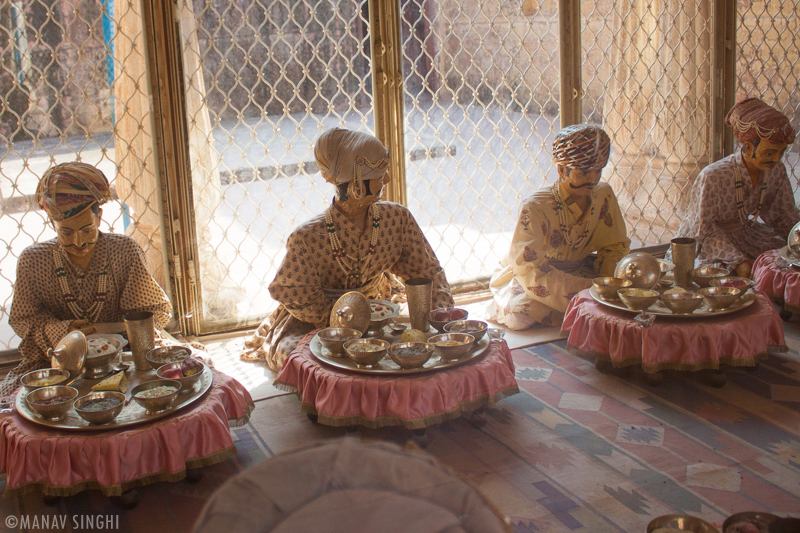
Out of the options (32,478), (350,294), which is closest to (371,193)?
(350,294)

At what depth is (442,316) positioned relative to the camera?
3635mm

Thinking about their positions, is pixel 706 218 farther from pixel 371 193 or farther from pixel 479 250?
pixel 371 193

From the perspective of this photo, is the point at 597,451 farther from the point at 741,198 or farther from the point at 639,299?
the point at 741,198

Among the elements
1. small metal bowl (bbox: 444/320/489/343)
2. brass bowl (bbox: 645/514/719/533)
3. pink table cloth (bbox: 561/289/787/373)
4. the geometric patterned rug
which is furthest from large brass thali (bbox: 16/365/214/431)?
pink table cloth (bbox: 561/289/787/373)

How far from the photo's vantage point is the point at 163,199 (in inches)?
186

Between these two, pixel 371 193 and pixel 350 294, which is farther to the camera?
pixel 371 193

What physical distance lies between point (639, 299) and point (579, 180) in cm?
105

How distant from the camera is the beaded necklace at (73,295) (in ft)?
12.0

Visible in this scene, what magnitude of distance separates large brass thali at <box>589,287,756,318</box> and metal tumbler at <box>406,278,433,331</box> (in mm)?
1169

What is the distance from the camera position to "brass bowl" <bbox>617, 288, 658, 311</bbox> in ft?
13.0

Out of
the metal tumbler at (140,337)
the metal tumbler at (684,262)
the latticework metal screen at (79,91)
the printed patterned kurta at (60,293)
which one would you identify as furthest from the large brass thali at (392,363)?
the latticework metal screen at (79,91)

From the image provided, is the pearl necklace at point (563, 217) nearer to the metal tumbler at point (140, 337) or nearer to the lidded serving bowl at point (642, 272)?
the lidded serving bowl at point (642, 272)

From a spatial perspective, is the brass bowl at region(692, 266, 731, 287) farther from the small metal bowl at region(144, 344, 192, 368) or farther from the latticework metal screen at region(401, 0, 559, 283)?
the small metal bowl at region(144, 344, 192, 368)

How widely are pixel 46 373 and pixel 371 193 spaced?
1847mm
